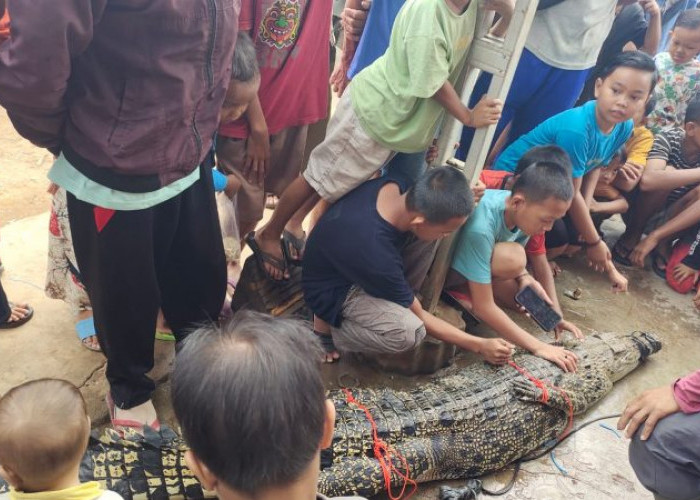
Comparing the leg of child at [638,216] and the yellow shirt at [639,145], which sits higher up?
the yellow shirt at [639,145]

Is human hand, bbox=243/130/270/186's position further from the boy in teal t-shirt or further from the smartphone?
the smartphone

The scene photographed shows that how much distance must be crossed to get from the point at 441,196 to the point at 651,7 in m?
2.52

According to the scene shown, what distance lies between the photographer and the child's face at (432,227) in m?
2.39

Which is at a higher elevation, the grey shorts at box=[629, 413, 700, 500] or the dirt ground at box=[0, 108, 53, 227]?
the grey shorts at box=[629, 413, 700, 500]

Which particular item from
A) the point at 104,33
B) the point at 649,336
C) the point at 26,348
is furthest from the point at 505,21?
the point at 26,348

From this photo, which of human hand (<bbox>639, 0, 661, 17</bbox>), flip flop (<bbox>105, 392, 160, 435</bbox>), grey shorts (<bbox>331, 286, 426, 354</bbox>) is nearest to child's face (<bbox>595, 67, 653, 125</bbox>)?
human hand (<bbox>639, 0, 661, 17</bbox>)

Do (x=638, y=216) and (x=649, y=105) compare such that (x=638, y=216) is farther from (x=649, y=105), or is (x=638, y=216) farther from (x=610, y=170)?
(x=649, y=105)

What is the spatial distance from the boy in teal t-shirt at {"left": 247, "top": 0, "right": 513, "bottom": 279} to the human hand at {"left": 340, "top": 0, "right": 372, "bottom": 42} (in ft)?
2.39

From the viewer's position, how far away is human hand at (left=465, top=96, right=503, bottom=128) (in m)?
2.35

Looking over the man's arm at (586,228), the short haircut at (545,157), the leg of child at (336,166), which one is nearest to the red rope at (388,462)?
the leg of child at (336,166)

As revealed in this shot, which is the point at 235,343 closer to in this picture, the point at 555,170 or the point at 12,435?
the point at 12,435

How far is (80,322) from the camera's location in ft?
8.63

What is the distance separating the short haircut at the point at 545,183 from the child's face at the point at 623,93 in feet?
2.53

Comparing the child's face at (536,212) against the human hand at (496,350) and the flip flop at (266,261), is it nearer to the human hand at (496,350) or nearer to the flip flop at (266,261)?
the human hand at (496,350)
